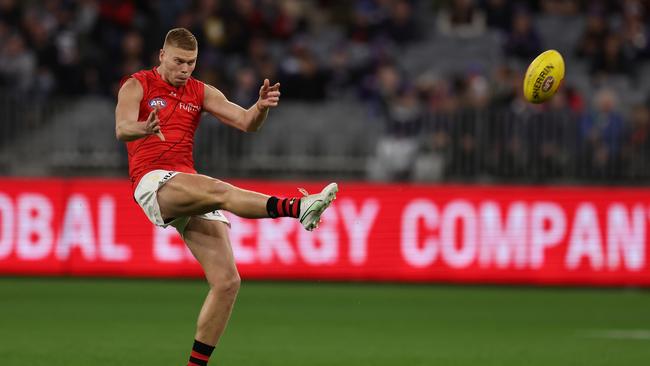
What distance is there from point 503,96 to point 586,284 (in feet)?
11.1

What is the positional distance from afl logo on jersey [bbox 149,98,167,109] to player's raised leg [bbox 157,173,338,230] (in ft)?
2.11

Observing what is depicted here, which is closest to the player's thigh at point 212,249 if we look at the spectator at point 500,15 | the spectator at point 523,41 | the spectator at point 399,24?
the spectator at point 523,41

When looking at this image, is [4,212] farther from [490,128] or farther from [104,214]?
[490,128]

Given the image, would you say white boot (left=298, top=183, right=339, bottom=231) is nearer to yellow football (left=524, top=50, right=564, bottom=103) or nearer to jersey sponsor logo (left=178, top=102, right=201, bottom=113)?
jersey sponsor logo (left=178, top=102, right=201, bottom=113)

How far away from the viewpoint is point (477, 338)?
531 inches

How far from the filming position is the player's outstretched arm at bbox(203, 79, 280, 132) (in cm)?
939

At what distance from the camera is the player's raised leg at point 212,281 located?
362 inches

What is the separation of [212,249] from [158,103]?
1186 millimetres

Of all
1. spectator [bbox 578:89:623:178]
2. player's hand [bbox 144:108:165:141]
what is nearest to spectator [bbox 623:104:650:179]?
spectator [bbox 578:89:623:178]

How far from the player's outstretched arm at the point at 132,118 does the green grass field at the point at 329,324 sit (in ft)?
9.19

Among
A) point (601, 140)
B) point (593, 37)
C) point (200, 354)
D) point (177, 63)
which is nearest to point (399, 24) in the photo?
point (593, 37)

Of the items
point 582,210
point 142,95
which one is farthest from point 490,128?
point 142,95

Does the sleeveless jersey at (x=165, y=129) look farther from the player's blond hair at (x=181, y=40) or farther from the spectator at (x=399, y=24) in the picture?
the spectator at (x=399, y=24)

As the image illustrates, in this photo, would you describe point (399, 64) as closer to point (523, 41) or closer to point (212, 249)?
point (523, 41)
